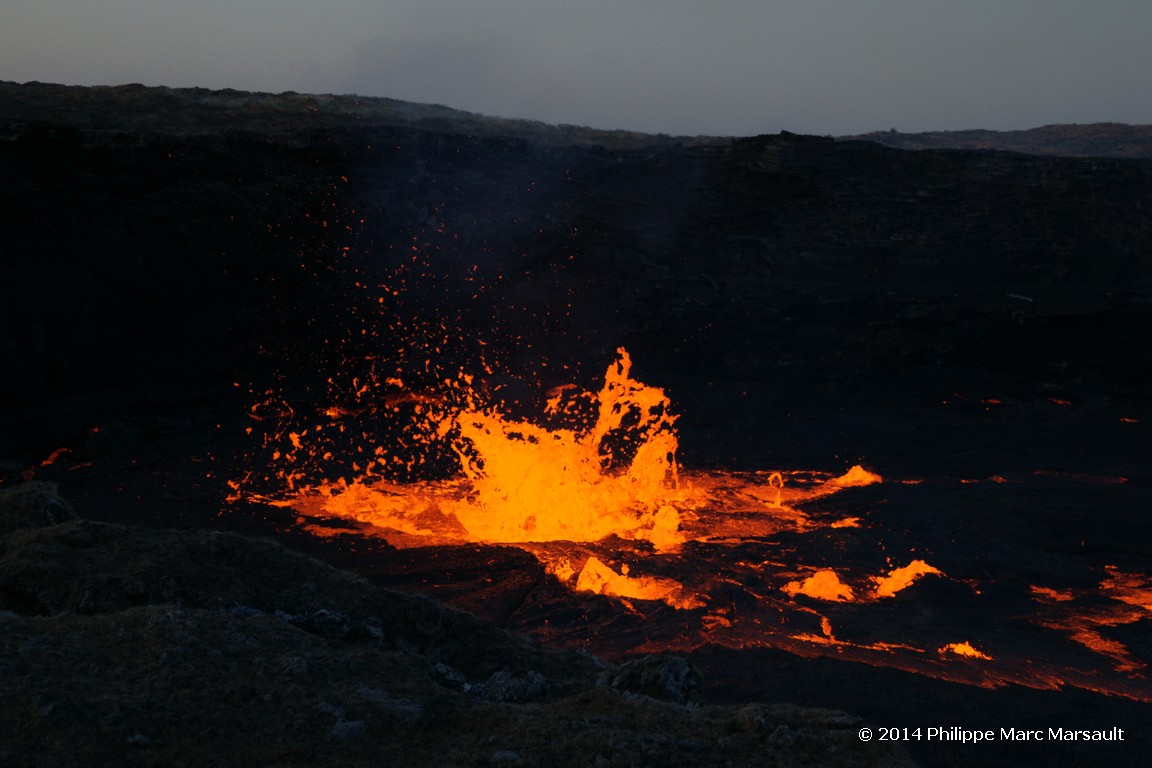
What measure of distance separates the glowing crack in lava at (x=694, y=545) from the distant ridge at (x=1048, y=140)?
15789 mm

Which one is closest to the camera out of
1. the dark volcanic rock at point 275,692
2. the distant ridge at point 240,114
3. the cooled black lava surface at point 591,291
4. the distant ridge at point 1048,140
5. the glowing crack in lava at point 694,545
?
the dark volcanic rock at point 275,692

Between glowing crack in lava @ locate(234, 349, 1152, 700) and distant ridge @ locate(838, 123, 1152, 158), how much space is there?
1579cm

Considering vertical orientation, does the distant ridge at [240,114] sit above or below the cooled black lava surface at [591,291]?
above

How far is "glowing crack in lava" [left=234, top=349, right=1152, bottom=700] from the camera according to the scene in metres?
5.22

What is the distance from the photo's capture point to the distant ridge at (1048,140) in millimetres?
22734

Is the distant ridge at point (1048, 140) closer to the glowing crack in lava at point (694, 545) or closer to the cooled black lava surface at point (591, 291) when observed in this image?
the cooled black lava surface at point (591, 291)

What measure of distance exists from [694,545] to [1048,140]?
72.2 ft

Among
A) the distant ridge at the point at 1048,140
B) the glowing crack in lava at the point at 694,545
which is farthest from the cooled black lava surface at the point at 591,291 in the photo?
the distant ridge at the point at 1048,140

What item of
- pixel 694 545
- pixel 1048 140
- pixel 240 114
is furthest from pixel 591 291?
pixel 1048 140

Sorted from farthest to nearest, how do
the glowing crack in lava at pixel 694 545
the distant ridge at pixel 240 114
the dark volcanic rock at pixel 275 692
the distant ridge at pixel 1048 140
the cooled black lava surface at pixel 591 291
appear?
1. the distant ridge at pixel 1048 140
2. the distant ridge at pixel 240 114
3. the cooled black lava surface at pixel 591 291
4. the glowing crack in lava at pixel 694 545
5. the dark volcanic rock at pixel 275 692

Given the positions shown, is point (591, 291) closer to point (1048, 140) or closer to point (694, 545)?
point (694, 545)

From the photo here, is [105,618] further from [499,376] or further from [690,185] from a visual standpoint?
[690,185]

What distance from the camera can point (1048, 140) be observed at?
24641mm

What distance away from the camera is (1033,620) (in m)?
5.99
